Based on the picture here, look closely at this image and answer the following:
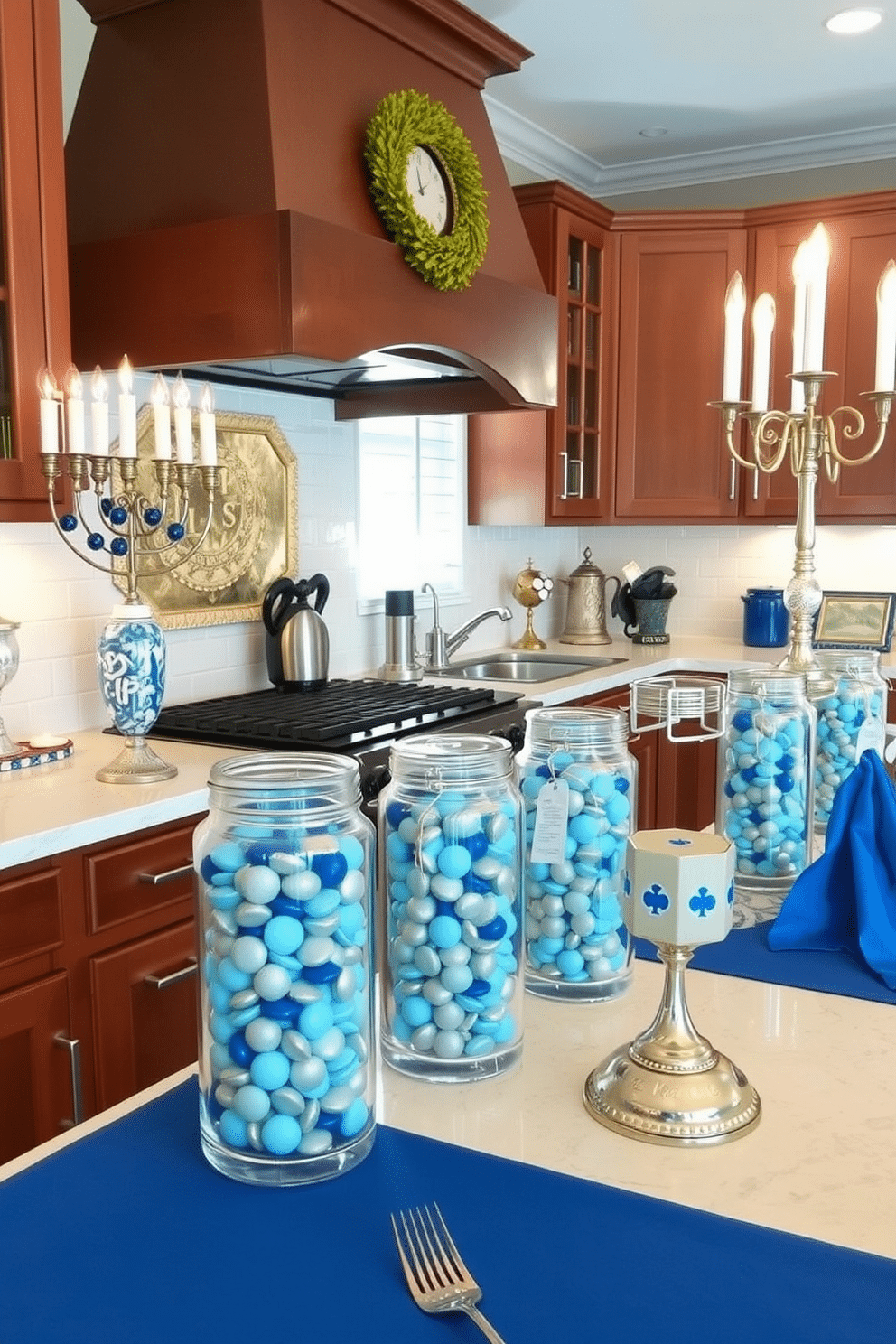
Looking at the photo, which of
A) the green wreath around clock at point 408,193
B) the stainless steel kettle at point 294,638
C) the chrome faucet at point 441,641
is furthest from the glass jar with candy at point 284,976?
the chrome faucet at point 441,641

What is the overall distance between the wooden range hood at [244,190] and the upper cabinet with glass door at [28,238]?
293 millimetres

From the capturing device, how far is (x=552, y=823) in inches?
46.4

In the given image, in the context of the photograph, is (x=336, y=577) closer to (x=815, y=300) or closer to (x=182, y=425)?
(x=182, y=425)

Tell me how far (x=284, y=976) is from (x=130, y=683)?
152 cm

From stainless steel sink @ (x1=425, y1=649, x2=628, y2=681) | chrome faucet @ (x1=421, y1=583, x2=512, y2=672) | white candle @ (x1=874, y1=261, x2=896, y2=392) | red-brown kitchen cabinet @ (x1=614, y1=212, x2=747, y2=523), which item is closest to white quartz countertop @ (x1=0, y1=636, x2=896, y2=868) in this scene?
white candle @ (x1=874, y1=261, x2=896, y2=392)

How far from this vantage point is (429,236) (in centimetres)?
269

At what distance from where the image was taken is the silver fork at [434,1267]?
2.45 ft

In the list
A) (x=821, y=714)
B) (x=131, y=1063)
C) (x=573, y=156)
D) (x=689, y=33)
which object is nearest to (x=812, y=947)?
(x=821, y=714)

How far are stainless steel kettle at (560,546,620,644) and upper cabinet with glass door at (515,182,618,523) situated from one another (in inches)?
10.4

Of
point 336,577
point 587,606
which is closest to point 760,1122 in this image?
point 336,577

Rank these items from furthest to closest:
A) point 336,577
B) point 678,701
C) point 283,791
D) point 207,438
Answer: point 336,577 < point 207,438 < point 678,701 < point 283,791

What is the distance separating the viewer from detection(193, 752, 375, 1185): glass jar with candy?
87 cm

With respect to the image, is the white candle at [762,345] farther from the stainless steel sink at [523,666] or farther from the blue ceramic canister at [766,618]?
the blue ceramic canister at [766,618]

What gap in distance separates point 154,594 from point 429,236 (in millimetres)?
1073
